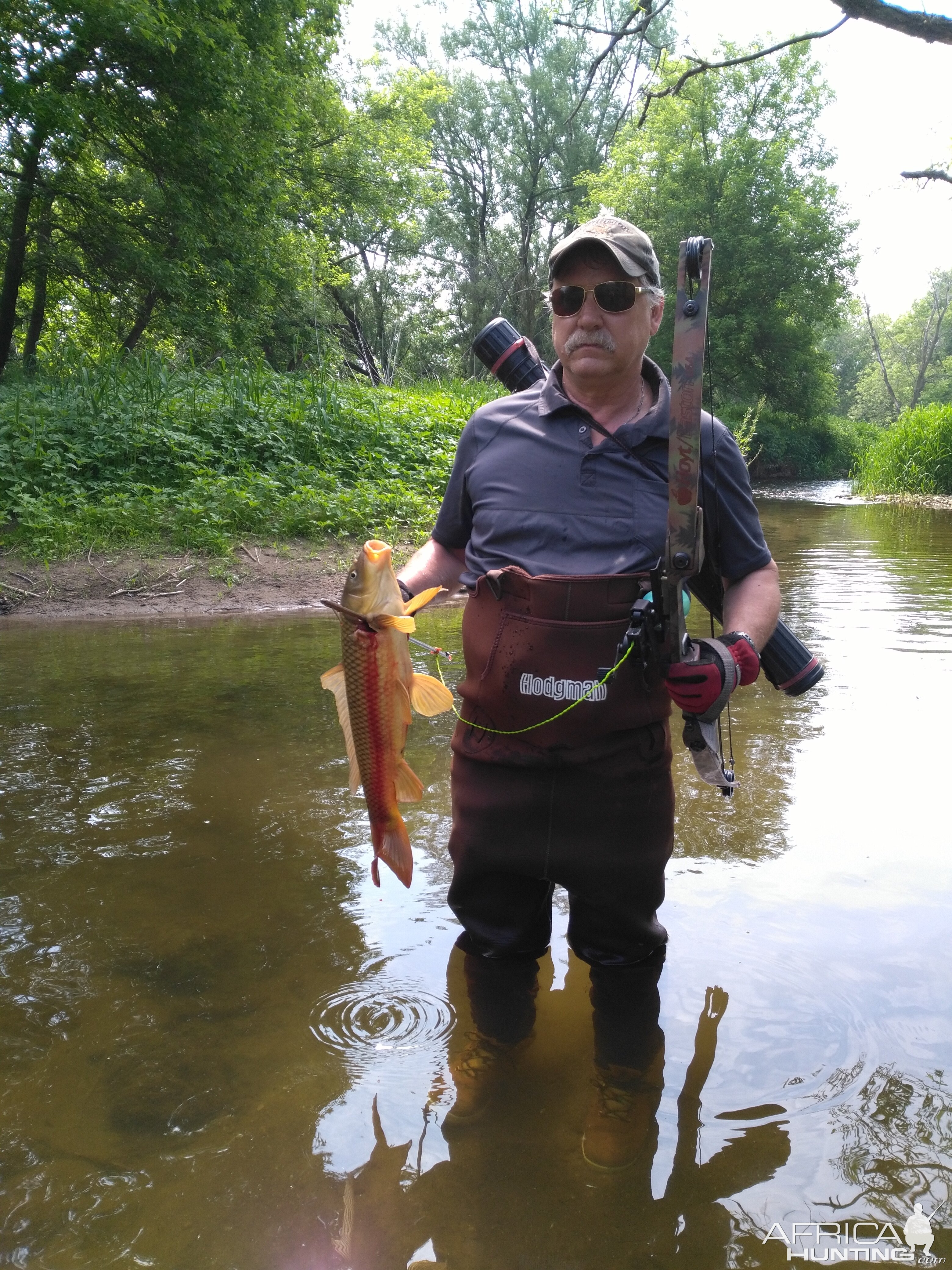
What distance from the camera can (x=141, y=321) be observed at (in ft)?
62.8

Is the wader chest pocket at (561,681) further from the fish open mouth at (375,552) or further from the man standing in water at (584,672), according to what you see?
the fish open mouth at (375,552)

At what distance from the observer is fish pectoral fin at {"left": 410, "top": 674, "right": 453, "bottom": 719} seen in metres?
2.46

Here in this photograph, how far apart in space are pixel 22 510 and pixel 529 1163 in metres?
8.92

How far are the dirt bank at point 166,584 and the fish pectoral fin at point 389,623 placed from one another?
675 cm

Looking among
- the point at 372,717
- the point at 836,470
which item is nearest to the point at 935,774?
the point at 372,717

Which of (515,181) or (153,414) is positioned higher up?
(515,181)

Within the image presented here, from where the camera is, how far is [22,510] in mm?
9523

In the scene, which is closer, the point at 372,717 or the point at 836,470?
the point at 372,717

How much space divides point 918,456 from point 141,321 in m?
18.4

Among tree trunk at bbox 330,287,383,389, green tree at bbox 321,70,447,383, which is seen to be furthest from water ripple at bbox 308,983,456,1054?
green tree at bbox 321,70,447,383

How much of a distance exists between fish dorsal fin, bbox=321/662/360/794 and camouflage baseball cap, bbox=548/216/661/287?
3.84 feet

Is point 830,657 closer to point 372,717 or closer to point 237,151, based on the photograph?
point 372,717

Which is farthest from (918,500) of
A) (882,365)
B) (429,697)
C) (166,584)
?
(882,365)

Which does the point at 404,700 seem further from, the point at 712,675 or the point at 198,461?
the point at 198,461
